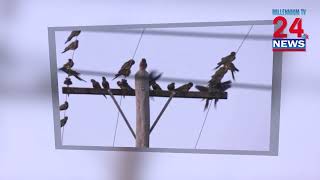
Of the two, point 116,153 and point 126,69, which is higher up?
point 126,69

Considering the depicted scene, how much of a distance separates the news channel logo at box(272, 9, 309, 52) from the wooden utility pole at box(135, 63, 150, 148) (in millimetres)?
458

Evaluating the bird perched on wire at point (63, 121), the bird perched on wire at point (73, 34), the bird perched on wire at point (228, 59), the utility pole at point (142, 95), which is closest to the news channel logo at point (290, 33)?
the bird perched on wire at point (228, 59)

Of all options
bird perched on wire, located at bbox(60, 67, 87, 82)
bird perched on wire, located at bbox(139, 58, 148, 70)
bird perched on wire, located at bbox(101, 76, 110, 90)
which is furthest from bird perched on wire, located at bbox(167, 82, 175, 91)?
bird perched on wire, located at bbox(60, 67, 87, 82)

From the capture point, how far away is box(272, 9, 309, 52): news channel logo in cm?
95

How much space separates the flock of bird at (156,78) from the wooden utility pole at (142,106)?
2 cm

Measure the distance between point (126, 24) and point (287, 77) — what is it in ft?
1.92

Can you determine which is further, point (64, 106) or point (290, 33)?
point (64, 106)

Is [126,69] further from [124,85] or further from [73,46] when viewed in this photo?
[73,46]

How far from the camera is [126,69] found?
1.03m

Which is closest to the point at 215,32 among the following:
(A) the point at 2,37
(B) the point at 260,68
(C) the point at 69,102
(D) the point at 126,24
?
(B) the point at 260,68

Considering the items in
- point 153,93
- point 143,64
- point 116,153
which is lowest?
point 116,153

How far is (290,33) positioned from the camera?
960mm

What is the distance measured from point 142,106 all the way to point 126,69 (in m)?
0.14

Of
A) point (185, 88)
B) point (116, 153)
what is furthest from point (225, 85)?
point (116, 153)
